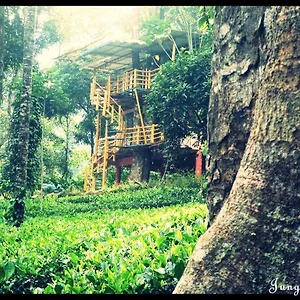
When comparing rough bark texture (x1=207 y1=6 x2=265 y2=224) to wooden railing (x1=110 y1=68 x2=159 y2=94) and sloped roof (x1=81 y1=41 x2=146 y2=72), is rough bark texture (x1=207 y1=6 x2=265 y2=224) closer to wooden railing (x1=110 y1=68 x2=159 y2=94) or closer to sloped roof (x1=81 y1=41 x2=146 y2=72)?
sloped roof (x1=81 y1=41 x2=146 y2=72)

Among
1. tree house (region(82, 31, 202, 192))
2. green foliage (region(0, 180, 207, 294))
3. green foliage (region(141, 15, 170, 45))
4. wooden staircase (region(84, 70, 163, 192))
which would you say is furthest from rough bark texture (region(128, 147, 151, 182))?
green foliage (region(0, 180, 207, 294))

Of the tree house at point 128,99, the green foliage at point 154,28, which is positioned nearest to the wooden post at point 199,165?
the tree house at point 128,99

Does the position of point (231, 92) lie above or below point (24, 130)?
above

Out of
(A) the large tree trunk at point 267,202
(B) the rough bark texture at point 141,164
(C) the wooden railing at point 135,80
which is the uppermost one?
(C) the wooden railing at point 135,80

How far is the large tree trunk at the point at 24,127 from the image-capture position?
6.53m

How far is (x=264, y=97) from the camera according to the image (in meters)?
1.99

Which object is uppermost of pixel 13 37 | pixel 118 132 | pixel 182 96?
pixel 13 37

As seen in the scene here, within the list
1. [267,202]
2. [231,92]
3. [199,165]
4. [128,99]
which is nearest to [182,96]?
[199,165]

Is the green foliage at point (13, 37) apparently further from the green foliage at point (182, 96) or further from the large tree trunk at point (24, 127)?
the large tree trunk at point (24, 127)

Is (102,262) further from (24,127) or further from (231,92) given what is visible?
(24,127)

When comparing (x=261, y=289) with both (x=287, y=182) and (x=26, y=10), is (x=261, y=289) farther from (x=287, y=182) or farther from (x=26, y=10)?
(x=26, y=10)

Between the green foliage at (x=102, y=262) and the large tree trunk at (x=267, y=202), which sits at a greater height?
the large tree trunk at (x=267, y=202)

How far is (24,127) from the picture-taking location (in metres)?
6.57

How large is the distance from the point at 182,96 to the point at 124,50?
4809 mm
